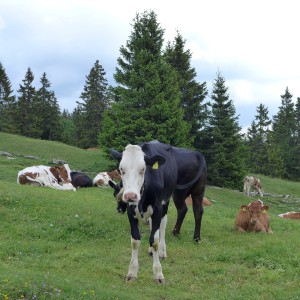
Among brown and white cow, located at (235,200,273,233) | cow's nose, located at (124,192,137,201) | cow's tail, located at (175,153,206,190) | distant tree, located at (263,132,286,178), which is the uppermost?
distant tree, located at (263,132,286,178)

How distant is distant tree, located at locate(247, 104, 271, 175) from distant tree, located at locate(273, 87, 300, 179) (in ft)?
7.48

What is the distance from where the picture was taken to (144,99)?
98.4 ft

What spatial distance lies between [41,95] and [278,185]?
47.4 meters

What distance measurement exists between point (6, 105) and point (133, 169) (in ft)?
238

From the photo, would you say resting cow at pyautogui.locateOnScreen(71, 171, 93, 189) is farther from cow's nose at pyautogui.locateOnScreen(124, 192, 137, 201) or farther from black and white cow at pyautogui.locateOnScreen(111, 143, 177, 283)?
cow's nose at pyautogui.locateOnScreen(124, 192, 137, 201)

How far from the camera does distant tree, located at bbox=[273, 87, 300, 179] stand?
70.9 metres

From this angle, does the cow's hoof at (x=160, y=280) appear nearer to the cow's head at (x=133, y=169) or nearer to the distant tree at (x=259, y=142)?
the cow's head at (x=133, y=169)

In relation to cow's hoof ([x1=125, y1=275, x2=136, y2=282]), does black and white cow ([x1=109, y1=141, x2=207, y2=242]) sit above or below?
above

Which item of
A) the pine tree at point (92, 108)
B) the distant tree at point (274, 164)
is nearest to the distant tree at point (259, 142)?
the distant tree at point (274, 164)

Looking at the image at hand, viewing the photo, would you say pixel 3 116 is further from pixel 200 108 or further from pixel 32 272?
pixel 32 272

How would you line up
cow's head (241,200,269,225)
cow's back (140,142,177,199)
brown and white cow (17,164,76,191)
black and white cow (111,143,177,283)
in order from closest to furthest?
black and white cow (111,143,177,283)
cow's back (140,142,177,199)
cow's head (241,200,269,225)
brown and white cow (17,164,76,191)

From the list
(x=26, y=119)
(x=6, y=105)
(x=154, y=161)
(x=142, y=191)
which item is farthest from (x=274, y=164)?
(x=142, y=191)

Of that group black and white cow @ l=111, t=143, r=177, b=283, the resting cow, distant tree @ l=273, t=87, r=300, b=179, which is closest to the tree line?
the resting cow

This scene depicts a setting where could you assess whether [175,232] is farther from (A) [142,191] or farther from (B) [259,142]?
(B) [259,142]
